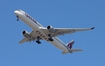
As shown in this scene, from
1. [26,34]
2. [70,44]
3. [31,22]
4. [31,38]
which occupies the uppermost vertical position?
[70,44]

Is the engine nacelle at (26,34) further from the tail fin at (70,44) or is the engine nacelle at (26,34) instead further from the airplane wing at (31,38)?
the tail fin at (70,44)

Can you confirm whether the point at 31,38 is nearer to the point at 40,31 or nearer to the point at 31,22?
the point at 40,31

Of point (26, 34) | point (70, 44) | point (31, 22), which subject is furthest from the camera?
point (70, 44)

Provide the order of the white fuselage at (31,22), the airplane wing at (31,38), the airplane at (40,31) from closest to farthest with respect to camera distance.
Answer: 1. the white fuselage at (31,22)
2. the airplane at (40,31)
3. the airplane wing at (31,38)

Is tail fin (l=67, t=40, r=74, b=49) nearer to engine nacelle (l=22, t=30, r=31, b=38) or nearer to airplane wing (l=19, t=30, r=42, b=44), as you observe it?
airplane wing (l=19, t=30, r=42, b=44)

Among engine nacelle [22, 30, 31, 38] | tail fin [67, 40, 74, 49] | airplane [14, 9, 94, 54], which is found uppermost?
tail fin [67, 40, 74, 49]

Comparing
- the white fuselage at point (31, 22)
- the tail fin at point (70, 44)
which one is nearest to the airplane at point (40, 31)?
the white fuselage at point (31, 22)

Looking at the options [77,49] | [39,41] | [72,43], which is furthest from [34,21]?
[72,43]

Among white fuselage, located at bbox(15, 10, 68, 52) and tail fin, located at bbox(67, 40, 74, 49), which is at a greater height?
tail fin, located at bbox(67, 40, 74, 49)

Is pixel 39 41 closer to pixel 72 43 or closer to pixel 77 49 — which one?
pixel 77 49

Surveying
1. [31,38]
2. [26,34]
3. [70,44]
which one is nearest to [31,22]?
[26,34]

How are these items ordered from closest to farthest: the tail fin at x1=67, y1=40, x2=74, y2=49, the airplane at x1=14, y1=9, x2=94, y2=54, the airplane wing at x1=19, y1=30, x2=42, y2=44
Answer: the airplane at x1=14, y1=9, x2=94, y2=54, the airplane wing at x1=19, y1=30, x2=42, y2=44, the tail fin at x1=67, y1=40, x2=74, y2=49

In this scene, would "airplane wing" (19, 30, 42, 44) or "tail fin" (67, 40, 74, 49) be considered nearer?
"airplane wing" (19, 30, 42, 44)

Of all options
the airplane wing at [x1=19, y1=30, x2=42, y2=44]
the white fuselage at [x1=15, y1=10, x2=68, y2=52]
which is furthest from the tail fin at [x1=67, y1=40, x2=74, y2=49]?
the white fuselage at [x1=15, y1=10, x2=68, y2=52]
